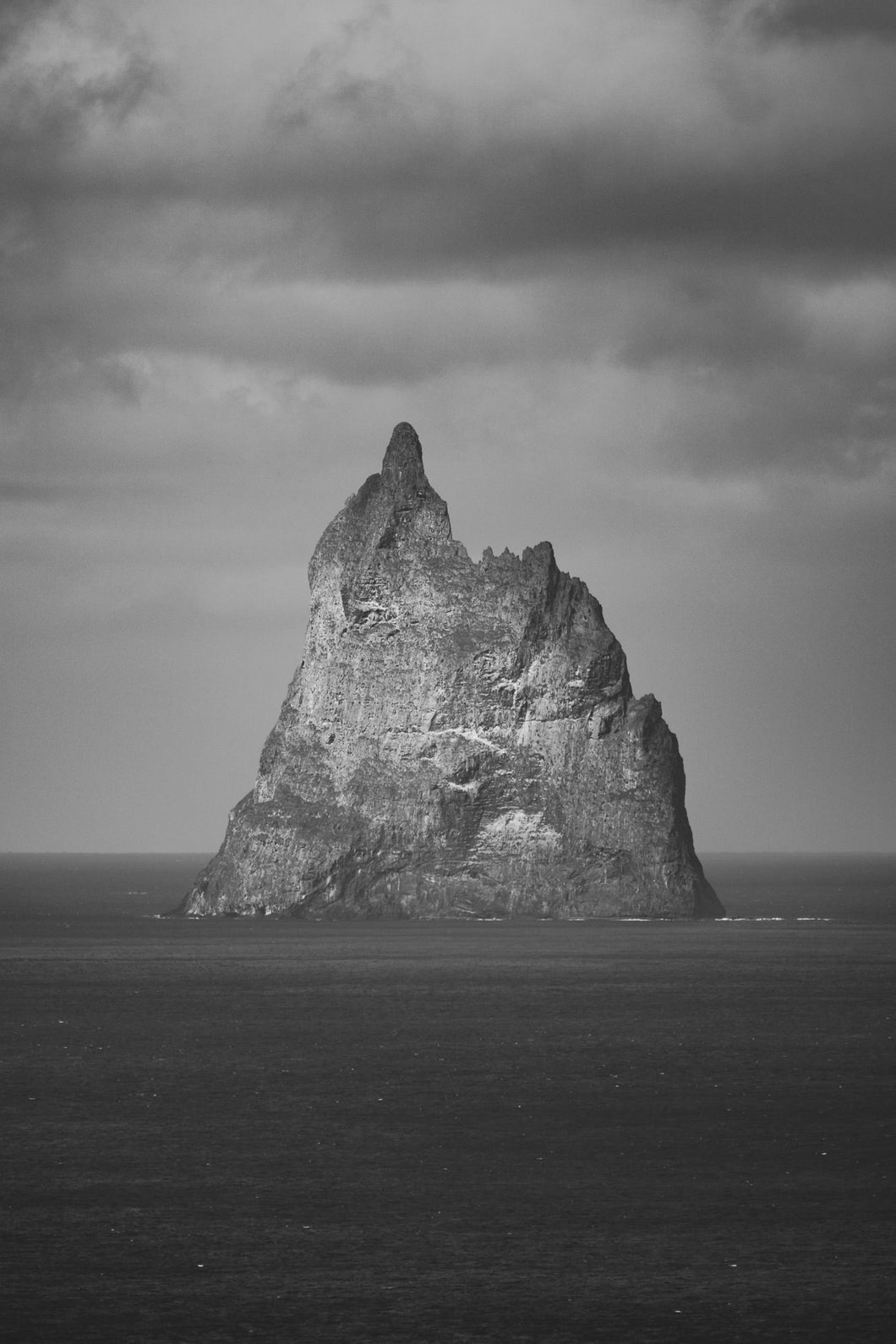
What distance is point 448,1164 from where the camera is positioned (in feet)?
185

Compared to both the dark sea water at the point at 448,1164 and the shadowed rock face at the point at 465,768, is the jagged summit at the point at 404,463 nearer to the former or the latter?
the shadowed rock face at the point at 465,768

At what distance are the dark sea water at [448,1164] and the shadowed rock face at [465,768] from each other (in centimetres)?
7225

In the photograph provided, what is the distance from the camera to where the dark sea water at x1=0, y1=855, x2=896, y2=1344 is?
40438mm

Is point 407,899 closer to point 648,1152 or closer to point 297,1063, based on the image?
point 297,1063

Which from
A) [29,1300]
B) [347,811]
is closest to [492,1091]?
[29,1300]

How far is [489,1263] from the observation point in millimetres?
44031

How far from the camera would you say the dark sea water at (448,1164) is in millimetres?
40438

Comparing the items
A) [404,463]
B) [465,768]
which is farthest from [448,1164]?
[404,463]

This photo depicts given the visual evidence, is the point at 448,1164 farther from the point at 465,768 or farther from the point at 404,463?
the point at 404,463

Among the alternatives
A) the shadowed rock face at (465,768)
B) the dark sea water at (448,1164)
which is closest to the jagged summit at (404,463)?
the shadowed rock face at (465,768)

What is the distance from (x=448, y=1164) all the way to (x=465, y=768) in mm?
133599

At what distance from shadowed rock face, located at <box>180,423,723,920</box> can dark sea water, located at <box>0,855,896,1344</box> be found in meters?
72.2

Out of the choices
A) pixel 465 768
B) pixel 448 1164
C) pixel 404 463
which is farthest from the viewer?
pixel 404 463

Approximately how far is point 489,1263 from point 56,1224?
441 inches
